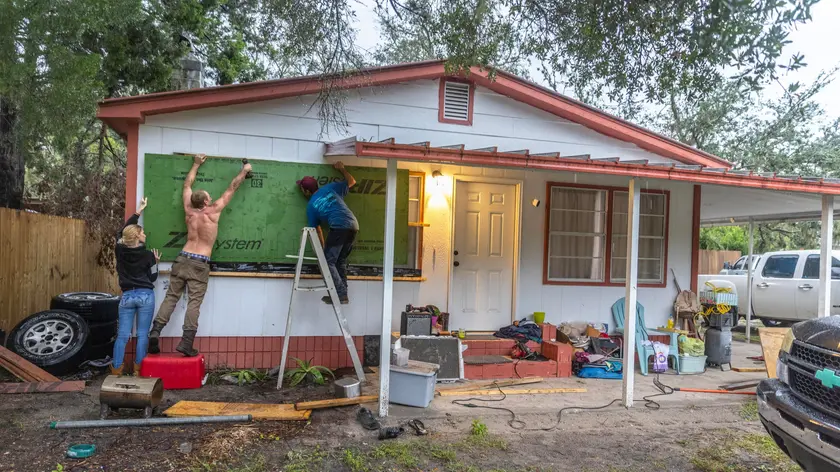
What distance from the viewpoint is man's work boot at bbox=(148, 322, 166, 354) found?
5.84m

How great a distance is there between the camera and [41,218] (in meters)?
7.73

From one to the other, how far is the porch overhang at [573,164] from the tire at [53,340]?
11.6ft

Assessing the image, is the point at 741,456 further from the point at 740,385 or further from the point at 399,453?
the point at 399,453

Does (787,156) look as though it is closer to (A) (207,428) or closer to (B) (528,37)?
(B) (528,37)

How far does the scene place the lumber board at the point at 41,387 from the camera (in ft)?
17.7

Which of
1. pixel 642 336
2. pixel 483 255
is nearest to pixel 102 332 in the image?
pixel 483 255

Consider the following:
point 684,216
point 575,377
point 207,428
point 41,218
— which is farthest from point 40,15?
point 684,216

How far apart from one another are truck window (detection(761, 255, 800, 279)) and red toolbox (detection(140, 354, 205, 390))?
38.4ft

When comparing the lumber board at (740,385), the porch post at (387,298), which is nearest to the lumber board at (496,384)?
the porch post at (387,298)

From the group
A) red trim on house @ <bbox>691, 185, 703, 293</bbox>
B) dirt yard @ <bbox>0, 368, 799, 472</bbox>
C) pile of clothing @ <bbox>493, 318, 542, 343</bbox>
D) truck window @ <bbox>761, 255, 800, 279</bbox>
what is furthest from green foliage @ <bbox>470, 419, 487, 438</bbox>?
truck window @ <bbox>761, 255, 800, 279</bbox>

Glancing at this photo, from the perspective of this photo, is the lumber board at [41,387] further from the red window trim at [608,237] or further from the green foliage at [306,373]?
the red window trim at [608,237]

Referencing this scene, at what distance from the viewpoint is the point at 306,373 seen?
6301 mm

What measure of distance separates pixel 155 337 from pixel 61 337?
→ 1.26 m

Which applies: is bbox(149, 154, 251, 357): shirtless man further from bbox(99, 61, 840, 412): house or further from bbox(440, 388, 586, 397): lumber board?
bbox(440, 388, 586, 397): lumber board
